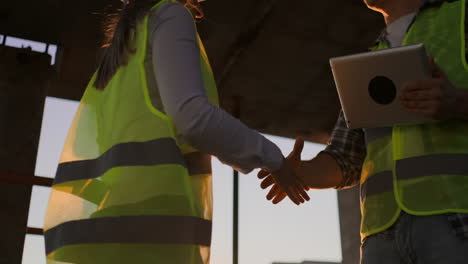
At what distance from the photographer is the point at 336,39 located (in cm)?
748

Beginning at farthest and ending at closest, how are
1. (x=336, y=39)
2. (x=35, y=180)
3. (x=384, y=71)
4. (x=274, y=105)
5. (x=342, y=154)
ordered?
(x=274, y=105) < (x=336, y=39) < (x=35, y=180) < (x=342, y=154) < (x=384, y=71)

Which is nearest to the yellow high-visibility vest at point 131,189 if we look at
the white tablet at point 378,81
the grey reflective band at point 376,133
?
the white tablet at point 378,81

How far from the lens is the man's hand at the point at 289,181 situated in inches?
54.2

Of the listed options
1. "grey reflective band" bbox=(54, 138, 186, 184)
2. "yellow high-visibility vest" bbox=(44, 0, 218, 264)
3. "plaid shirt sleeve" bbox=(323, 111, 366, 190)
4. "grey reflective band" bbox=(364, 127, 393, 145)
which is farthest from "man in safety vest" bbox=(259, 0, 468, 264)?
"grey reflective band" bbox=(54, 138, 186, 184)

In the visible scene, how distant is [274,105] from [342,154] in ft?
24.8

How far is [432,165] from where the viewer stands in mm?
1357

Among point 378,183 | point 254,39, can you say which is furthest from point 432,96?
point 254,39

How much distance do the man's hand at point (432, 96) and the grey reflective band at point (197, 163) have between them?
0.61 m

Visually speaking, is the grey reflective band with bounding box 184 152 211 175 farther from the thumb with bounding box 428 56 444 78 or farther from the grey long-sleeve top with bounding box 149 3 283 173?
the thumb with bounding box 428 56 444 78

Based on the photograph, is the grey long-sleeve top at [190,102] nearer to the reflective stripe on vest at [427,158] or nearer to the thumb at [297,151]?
the reflective stripe on vest at [427,158]

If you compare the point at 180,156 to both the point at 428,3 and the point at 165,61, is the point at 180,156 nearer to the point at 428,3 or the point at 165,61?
the point at 165,61

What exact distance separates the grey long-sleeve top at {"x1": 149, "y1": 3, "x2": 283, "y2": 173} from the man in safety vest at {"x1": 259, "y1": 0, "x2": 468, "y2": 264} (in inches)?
17.0

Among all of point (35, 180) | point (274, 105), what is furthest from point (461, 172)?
point (274, 105)

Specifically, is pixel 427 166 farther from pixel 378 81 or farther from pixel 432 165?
pixel 378 81
